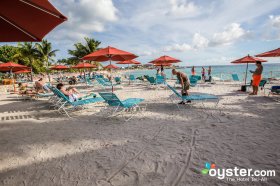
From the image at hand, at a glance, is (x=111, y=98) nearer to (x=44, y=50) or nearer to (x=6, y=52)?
(x=44, y=50)

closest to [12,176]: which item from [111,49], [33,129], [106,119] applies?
[33,129]

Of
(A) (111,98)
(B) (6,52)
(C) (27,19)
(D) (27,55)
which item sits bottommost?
(A) (111,98)

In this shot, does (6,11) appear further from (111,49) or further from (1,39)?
(111,49)

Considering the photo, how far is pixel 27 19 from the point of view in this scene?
2434 mm

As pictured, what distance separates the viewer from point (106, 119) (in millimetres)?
5316

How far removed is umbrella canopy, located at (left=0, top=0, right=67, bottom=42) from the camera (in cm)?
210

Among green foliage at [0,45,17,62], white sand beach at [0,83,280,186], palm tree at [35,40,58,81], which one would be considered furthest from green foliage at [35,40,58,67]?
white sand beach at [0,83,280,186]

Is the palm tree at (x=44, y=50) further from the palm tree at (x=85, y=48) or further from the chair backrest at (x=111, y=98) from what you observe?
the chair backrest at (x=111, y=98)

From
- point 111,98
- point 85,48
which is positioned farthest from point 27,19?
point 85,48

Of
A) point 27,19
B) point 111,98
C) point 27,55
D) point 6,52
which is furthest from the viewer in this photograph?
point 6,52

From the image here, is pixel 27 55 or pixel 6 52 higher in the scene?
pixel 6 52

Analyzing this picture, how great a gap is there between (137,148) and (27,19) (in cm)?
284

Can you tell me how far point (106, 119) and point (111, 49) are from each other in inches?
140

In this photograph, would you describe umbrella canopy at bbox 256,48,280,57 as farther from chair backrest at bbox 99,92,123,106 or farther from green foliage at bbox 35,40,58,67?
green foliage at bbox 35,40,58,67
